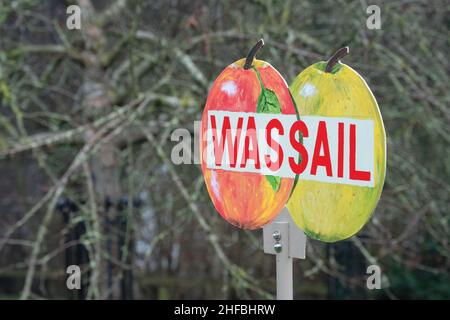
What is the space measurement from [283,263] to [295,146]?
328 mm

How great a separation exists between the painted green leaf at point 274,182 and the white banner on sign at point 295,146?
0.5 inches

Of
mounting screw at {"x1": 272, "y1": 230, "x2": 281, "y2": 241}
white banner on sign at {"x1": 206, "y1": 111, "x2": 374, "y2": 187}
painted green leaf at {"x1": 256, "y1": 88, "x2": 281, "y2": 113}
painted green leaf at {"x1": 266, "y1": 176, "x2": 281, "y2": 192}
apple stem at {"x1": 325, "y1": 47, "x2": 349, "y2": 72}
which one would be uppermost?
apple stem at {"x1": 325, "y1": 47, "x2": 349, "y2": 72}

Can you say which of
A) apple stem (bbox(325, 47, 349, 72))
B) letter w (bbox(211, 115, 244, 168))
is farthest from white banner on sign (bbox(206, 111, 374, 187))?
apple stem (bbox(325, 47, 349, 72))

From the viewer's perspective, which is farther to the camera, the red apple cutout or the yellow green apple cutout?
the red apple cutout

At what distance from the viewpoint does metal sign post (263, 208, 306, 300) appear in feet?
7.04

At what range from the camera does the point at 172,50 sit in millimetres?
4543

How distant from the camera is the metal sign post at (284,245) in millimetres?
2145

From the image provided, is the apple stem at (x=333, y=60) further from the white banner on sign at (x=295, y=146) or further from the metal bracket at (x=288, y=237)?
the metal bracket at (x=288, y=237)

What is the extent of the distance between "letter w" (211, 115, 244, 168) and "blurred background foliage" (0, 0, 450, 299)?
6.42ft

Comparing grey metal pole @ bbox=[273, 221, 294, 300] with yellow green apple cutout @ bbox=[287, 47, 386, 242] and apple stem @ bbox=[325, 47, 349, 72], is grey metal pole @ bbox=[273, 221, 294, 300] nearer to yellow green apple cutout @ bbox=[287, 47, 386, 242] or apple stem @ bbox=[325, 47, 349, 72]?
yellow green apple cutout @ bbox=[287, 47, 386, 242]

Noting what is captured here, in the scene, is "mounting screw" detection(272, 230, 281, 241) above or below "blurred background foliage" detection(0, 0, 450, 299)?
below

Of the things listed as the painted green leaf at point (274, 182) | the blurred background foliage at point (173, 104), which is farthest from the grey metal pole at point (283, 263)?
the blurred background foliage at point (173, 104)

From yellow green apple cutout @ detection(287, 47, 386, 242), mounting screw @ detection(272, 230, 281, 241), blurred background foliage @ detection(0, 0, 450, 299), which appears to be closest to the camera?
yellow green apple cutout @ detection(287, 47, 386, 242)
